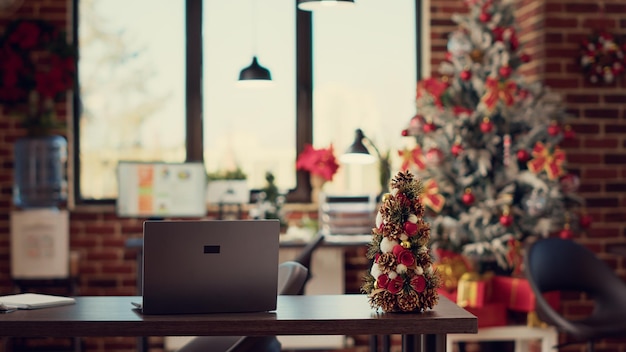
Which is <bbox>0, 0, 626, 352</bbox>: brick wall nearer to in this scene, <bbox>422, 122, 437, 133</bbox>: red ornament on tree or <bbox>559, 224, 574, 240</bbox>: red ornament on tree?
<bbox>559, 224, 574, 240</bbox>: red ornament on tree

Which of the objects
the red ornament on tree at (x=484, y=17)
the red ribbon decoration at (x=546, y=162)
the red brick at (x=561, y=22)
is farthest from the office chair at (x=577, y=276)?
the red brick at (x=561, y=22)

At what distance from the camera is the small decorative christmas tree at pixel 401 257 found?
88.4 inches

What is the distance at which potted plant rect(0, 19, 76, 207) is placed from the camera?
5246mm

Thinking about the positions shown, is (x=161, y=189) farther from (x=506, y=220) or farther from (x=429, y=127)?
(x=506, y=220)

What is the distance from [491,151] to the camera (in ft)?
14.6

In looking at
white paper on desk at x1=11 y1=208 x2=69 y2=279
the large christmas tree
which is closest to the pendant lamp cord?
the large christmas tree

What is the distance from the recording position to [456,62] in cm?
464

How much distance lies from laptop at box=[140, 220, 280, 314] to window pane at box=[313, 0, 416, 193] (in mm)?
3458

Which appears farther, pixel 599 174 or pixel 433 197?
pixel 599 174

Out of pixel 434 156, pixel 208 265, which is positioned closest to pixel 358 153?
pixel 434 156

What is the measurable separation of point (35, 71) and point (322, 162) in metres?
1.94

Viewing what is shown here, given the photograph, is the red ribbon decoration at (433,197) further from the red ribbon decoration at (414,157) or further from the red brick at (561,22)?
the red brick at (561,22)

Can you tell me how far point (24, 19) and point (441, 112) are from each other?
2752mm

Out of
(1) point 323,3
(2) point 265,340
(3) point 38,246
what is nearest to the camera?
(2) point 265,340
